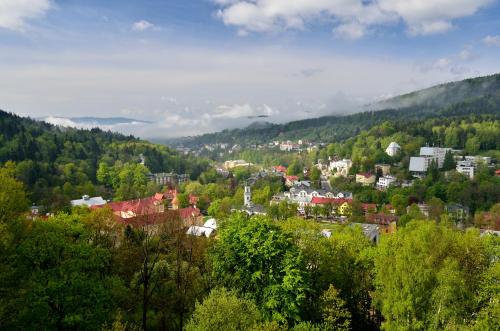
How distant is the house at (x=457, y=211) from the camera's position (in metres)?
60.3

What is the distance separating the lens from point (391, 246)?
2130cm

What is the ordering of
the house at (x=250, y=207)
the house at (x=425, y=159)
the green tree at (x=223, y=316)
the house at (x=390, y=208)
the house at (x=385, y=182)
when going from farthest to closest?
the house at (x=425, y=159), the house at (x=385, y=182), the house at (x=390, y=208), the house at (x=250, y=207), the green tree at (x=223, y=316)

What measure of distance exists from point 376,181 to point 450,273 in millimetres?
79149

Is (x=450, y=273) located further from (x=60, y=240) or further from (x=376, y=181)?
(x=376, y=181)

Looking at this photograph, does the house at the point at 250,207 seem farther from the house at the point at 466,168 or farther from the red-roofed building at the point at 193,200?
the house at the point at 466,168

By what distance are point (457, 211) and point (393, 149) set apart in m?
51.9

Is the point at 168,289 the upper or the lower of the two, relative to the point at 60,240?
lower

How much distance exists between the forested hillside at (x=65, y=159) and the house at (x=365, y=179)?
50.0 m

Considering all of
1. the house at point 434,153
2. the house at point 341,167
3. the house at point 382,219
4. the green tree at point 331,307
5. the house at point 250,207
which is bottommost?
the house at point 382,219

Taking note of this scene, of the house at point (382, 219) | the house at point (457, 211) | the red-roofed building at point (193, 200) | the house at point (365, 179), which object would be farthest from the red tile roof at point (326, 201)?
the red-roofed building at point (193, 200)

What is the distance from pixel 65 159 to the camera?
315ft

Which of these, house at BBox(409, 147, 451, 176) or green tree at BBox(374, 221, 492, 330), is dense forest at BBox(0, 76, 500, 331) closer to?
green tree at BBox(374, 221, 492, 330)

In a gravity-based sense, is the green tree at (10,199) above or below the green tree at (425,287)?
above

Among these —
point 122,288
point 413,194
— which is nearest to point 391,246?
point 122,288
